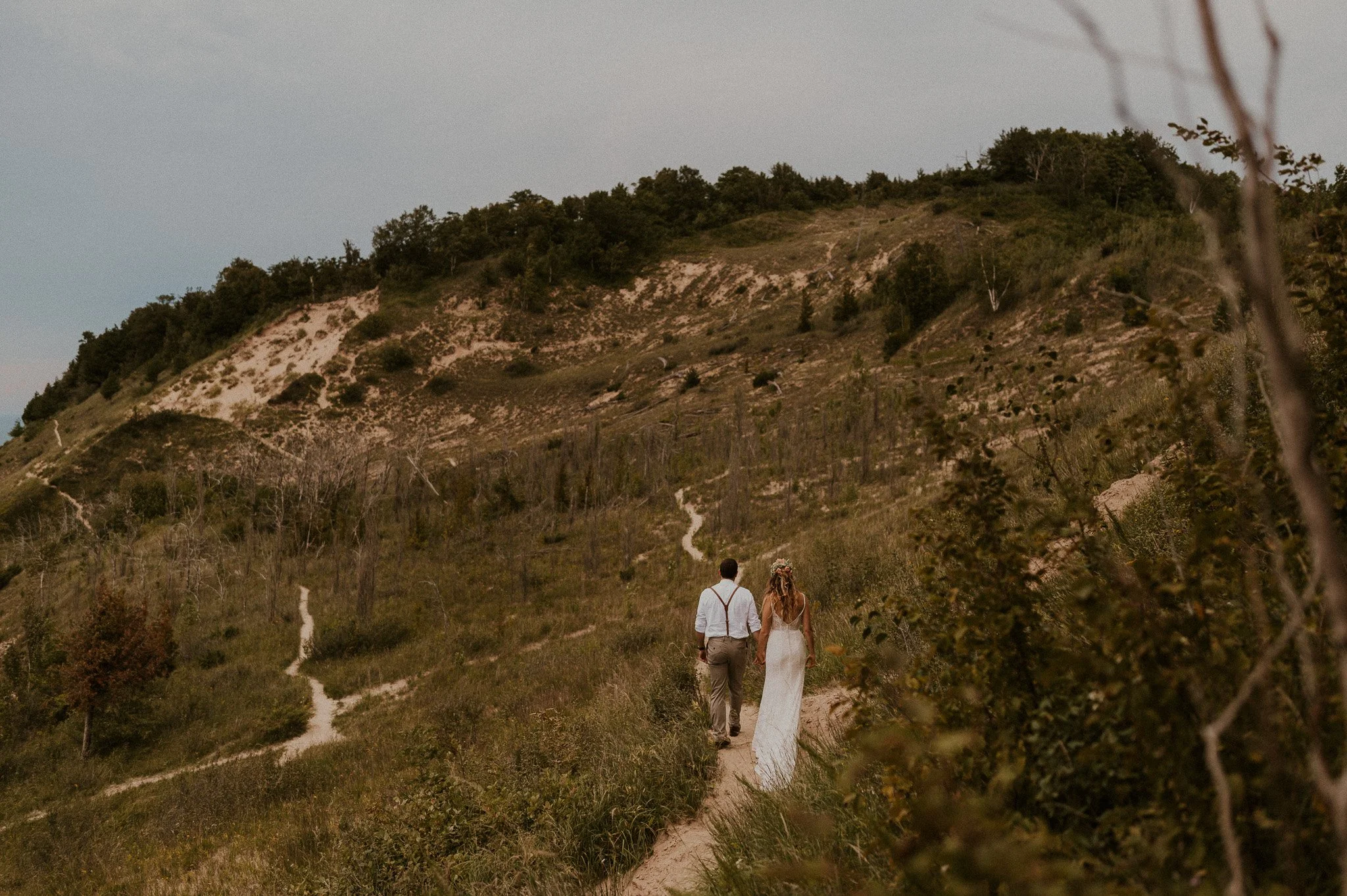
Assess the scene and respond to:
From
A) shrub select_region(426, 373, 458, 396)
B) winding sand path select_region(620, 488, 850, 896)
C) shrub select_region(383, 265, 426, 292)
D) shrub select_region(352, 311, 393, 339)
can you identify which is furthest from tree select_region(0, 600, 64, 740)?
shrub select_region(383, 265, 426, 292)

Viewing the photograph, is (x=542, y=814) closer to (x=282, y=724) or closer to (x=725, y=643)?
(x=725, y=643)

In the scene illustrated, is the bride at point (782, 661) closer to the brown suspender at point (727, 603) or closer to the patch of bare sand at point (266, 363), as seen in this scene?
the brown suspender at point (727, 603)

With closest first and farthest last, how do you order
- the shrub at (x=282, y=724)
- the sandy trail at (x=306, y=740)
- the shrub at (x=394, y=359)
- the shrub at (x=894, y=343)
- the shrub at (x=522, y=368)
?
the sandy trail at (x=306, y=740)
the shrub at (x=282, y=724)
the shrub at (x=894, y=343)
the shrub at (x=394, y=359)
the shrub at (x=522, y=368)

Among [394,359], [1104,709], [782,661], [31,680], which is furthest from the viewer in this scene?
[394,359]

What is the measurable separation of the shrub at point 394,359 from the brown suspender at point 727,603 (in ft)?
178

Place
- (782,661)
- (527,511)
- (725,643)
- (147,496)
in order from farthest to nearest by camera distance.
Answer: (147,496)
(527,511)
(725,643)
(782,661)

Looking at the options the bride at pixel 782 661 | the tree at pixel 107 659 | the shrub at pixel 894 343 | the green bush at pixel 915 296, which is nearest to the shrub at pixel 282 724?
the tree at pixel 107 659

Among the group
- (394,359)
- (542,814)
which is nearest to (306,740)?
(542,814)

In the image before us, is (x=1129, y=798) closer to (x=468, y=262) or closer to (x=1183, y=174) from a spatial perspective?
(x=1183, y=174)

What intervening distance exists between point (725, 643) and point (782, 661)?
0.70m

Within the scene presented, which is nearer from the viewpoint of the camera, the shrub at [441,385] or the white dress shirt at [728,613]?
the white dress shirt at [728,613]

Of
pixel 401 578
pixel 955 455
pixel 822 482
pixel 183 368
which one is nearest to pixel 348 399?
pixel 183 368

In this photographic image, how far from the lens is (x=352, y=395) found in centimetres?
5434

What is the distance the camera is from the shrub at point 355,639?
20.5 meters
